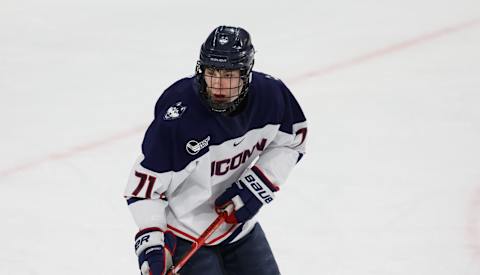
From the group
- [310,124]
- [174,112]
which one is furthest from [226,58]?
[310,124]

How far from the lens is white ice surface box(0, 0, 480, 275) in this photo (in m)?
3.91

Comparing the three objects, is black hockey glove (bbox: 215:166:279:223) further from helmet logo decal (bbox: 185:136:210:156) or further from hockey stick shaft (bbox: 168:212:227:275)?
helmet logo decal (bbox: 185:136:210:156)

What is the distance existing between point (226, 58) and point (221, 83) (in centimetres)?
7

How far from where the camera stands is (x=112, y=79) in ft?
18.1

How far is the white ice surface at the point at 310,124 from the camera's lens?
12.8ft

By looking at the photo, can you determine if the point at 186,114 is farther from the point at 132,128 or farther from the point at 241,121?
the point at 132,128

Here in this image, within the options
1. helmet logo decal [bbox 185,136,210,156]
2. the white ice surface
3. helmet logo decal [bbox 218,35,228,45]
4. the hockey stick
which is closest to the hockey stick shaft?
the hockey stick

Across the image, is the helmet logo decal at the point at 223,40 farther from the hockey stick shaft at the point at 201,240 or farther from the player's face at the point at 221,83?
the hockey stick shaft at the point at 201,240

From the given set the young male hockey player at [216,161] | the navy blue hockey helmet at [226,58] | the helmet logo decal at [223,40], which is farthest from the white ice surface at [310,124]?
the helmet logo decal at [223,40]

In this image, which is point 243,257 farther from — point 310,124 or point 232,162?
point 310,124

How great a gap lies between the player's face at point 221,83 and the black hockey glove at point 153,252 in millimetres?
417

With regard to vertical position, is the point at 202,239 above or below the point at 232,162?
below

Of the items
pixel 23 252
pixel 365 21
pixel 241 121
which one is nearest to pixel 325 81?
pixel 365 21

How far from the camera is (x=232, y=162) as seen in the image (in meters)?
2.89
